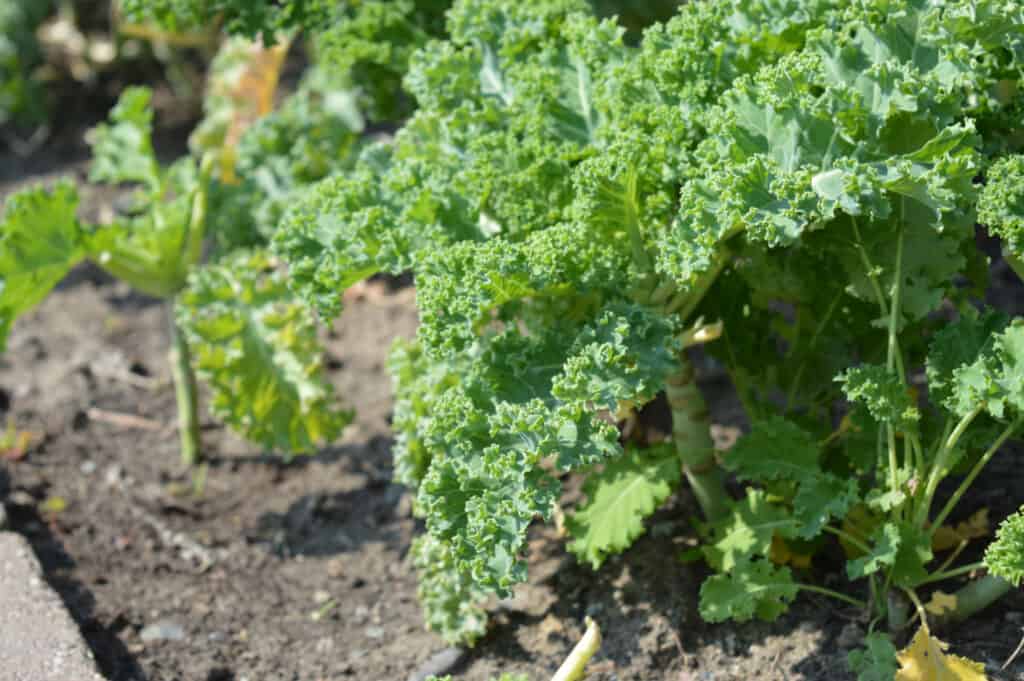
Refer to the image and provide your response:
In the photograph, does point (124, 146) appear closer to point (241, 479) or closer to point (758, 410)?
point (241, 479)

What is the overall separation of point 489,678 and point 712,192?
142 centimetres

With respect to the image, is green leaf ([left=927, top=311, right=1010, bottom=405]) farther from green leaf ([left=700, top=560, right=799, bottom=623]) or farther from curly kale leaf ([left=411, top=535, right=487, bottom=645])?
curly kale leaf ([left=411, top=535, right=487, bottom=645])

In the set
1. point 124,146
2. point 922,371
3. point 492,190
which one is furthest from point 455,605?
point 124,146

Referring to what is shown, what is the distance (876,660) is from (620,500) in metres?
0.78

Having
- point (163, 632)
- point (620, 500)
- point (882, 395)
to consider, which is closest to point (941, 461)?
point (882, 395)

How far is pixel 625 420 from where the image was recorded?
3.97m

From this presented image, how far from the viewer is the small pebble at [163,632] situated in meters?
3.64

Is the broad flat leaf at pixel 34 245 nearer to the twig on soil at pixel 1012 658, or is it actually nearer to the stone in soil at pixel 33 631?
the stone in soil at pixel 33 631

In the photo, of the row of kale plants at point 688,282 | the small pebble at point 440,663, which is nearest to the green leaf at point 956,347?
the row of kale plants at point 688,282

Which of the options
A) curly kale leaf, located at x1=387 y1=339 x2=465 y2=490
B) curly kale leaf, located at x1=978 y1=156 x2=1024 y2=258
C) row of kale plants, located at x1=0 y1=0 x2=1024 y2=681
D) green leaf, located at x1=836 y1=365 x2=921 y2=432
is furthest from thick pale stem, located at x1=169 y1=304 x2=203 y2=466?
curly kale leaf, located at x1=978 y1=156 x2=1024 y2=258

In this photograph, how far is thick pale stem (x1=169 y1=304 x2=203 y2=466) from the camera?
443 cm

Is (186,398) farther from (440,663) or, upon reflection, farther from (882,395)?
(882,395)

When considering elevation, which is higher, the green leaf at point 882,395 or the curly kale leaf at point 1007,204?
the curly kale leaf at point 1007,204

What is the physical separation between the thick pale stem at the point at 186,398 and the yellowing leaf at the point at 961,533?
255cm
